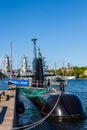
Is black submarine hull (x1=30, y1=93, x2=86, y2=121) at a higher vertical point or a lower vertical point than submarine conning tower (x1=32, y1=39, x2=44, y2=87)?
lower

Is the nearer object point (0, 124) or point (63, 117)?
point (0, 124)

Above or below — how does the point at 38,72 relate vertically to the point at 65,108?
above

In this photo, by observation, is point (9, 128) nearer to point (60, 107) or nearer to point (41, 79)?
point (60, 107)

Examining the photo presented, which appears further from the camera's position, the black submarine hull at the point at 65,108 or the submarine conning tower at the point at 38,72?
the submarine conning tower at the point at 38,72

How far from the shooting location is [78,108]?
88.8ft

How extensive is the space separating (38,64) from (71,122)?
18.1 metres

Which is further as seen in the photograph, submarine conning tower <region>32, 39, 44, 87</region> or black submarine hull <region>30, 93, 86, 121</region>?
submarine conning tower <region>32, 39, 44, 87</region>

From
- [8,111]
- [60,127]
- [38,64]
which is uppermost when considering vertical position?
[38,64]

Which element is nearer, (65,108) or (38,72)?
(65,108)

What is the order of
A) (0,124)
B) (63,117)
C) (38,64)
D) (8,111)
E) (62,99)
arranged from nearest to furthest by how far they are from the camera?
(0,124) < (8,111) < (63,117) < (62,99) < (38,64)

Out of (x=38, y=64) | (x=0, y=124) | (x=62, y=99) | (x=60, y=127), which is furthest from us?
(x=38, y=64)

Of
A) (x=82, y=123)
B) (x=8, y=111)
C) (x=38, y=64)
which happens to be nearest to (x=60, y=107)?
(x=82, y=123)

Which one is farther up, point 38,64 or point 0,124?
point 38,64

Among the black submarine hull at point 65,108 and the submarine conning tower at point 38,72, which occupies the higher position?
the submarine conning tower at point 38,72
